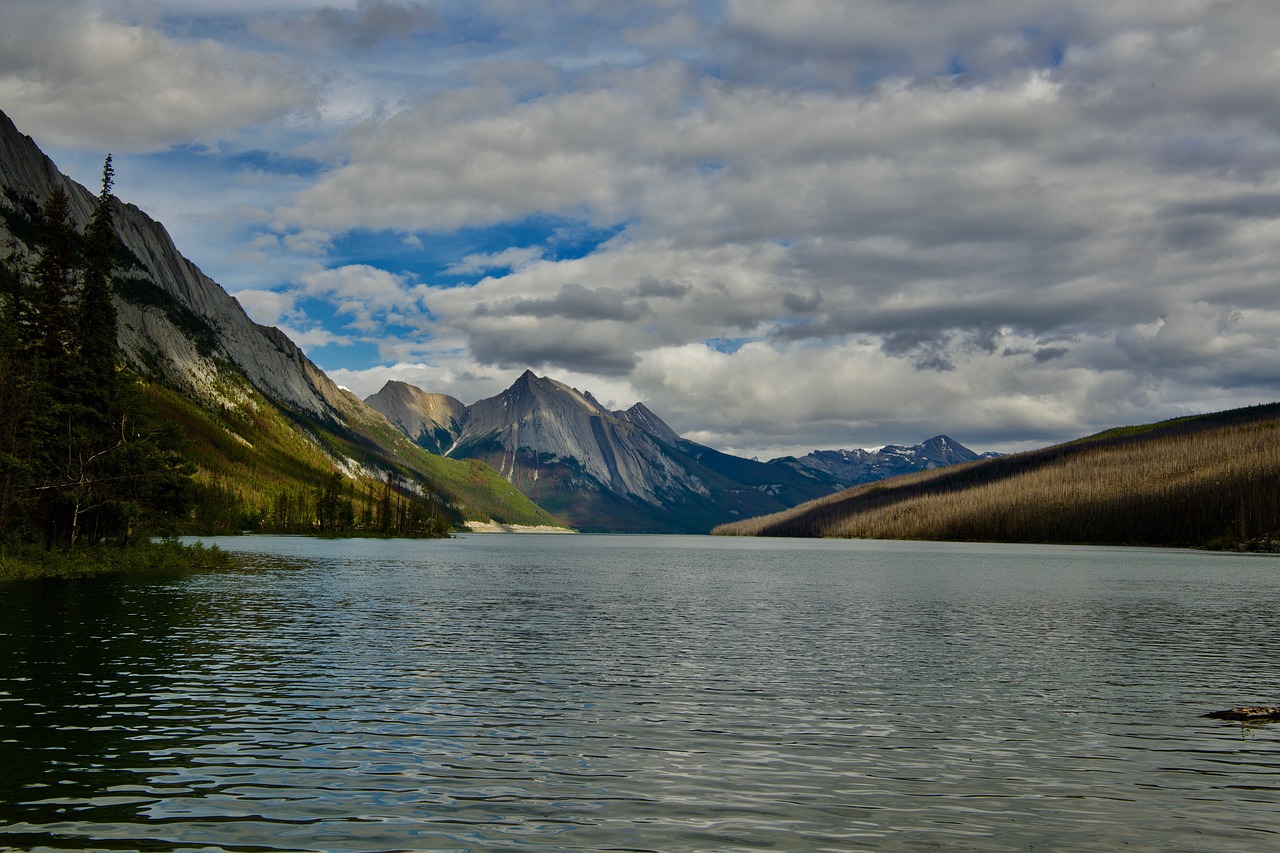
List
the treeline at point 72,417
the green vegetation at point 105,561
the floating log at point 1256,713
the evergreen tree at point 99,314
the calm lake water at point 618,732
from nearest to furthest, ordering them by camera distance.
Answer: the calm lake water at point 618,732
the floating log at point 1256,713
the treeline at point 72,417
the green vegetation at point 105,561
the evergreen tree at point 99,314

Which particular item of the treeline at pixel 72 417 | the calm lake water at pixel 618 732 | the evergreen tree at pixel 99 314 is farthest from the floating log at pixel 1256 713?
the evergreen tree at pixel 99 314

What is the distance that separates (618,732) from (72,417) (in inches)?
3018

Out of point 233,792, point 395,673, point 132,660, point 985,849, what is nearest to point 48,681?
point 132,660

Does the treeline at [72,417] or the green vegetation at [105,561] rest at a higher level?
the treeline at [72,417]

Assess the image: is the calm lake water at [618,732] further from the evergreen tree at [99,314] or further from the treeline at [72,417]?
the evergreen tree at [99,314]

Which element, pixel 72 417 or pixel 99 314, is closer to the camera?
pixel 72 417

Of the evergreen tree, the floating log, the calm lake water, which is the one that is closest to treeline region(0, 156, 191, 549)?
the evergreen tree

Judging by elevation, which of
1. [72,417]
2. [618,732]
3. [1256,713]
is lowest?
[618,732]

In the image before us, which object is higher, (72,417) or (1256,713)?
(72,417)

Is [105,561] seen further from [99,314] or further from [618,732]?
[618,732]

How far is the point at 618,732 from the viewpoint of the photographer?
2844 centimetres

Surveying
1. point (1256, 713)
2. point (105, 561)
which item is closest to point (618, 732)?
point (1256, 713)

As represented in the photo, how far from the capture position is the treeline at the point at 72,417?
2977 inches

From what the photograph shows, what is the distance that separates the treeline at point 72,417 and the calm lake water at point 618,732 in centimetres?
1820
